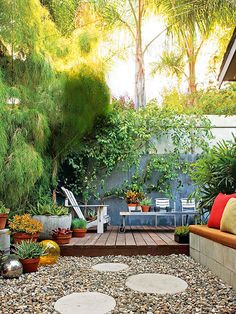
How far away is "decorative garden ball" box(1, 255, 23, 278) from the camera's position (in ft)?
11.7

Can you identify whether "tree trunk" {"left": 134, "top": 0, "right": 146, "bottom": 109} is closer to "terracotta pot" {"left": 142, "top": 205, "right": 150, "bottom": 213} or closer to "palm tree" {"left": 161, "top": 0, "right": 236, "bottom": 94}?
"palm tree" {"left": 161, "top": 0, "right": 236, "bottom": 94}

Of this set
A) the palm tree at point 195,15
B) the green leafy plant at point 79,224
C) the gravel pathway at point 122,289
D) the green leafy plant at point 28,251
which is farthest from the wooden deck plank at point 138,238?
the palm tree at point 195,15

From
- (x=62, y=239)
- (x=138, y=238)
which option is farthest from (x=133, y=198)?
(x=62, y=239)

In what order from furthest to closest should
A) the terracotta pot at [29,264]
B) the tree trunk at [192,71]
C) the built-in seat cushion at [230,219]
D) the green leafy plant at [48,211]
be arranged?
the tree trunk at [192,71] → the green leafy plant at [48,211] → the terracotta pot at [29,264] → the built-in seat cushion at [230,219]

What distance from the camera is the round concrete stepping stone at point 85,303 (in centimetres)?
265

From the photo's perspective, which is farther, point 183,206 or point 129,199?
point 183,206

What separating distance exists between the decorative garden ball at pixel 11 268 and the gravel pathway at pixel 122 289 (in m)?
0.06

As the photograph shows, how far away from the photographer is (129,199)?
663 centimetres

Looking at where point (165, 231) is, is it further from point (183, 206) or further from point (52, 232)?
point (52, 232)

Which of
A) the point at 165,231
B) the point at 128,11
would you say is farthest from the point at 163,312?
the point at 128,11

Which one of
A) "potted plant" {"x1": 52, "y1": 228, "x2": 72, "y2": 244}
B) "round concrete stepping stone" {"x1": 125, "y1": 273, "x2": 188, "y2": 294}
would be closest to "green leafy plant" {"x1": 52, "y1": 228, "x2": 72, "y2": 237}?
"potted plant" {"x1": 52, "y1": 228, "x2": 72, "y2": 244}

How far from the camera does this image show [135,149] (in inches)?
291

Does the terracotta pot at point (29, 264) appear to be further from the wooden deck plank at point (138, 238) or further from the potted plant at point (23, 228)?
the wooden deck plank at point (138, 238)

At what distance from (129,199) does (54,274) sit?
9.89ft
